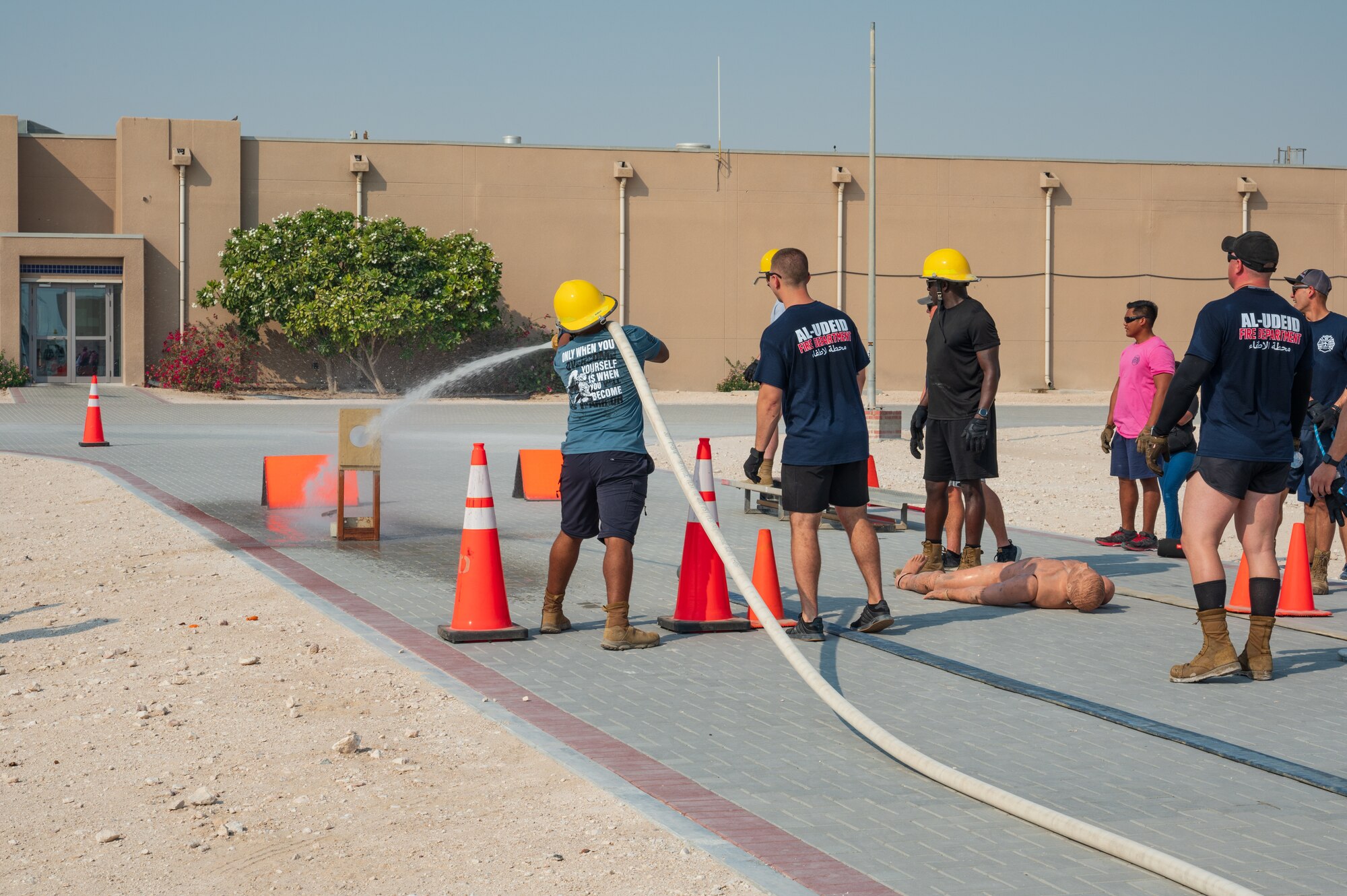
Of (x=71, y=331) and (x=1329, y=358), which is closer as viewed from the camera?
(x=1329, y=358)

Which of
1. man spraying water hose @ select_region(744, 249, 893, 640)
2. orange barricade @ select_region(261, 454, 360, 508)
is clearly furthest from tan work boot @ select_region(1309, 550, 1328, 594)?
orange barricade @ select_region(261, 454, 360, 508)

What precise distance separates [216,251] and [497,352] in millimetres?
7934

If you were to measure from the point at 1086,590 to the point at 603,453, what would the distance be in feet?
10.4

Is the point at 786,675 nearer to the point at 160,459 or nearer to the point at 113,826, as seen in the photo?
the point at 113,826

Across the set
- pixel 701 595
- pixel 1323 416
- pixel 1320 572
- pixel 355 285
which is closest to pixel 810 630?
pixel 701 595

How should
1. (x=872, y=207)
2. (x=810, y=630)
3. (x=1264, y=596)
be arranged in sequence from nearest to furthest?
1. (x=1264, y=596)
2. (x=810, y=630)
3. (x=872, y=207)

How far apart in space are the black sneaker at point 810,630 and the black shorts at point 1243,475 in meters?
2.10

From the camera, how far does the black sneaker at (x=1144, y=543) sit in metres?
11.4

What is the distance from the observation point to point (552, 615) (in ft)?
26.0

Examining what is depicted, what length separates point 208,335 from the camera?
38.2m

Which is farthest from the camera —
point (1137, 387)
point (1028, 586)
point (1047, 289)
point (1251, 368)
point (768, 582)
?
point (1047, 289)

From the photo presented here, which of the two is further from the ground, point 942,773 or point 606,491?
point 606,491

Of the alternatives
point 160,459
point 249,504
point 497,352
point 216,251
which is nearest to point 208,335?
point 216,251

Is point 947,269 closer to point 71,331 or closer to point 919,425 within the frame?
point 919,425
